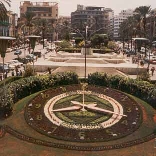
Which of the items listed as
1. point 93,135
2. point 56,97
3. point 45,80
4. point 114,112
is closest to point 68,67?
point 45,80

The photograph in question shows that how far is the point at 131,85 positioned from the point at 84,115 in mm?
7997

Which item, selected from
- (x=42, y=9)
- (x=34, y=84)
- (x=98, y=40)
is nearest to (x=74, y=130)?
(x=34, y=84)

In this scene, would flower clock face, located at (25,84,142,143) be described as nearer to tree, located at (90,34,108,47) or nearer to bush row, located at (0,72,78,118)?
bush row, located at (0,72,78,118)

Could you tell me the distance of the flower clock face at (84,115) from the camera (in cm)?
1653

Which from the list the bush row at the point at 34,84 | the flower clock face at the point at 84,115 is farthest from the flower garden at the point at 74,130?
the bush row at the point at 34,84

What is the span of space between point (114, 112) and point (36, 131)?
5198mm

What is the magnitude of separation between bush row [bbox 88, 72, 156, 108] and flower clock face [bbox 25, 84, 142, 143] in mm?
2449

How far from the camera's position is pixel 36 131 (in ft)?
55.2

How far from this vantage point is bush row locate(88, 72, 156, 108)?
22781mm

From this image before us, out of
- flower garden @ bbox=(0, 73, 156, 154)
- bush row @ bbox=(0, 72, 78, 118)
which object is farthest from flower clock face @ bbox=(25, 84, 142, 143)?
bush row @ bbox=(0, 72, 78, 118)

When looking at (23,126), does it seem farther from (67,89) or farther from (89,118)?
(67,89)

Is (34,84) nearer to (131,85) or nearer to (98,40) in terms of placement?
(131,85)

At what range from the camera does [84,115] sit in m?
18.3

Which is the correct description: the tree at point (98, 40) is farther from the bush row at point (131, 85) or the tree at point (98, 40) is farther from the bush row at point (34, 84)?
the bush row at point (34, 84)
